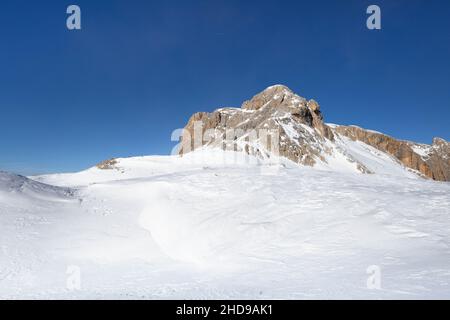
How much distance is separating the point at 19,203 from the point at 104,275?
927 centimetres

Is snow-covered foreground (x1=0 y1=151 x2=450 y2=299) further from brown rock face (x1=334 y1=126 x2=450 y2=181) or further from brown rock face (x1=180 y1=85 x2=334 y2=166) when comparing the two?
brown rock face (x1=334 y1=126 x2=450 y2=181)

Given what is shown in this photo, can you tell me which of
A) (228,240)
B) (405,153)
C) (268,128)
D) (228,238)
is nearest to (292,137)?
(268,128)

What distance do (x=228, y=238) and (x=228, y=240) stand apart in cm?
22

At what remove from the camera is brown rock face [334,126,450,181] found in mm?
130750

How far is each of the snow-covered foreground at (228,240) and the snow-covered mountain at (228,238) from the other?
0.06 m

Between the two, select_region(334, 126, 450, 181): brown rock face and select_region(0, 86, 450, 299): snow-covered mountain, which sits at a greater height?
select_region(334, 126, 450, 181): brown rock face

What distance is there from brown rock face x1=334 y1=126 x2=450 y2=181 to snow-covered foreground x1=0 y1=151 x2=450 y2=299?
118m

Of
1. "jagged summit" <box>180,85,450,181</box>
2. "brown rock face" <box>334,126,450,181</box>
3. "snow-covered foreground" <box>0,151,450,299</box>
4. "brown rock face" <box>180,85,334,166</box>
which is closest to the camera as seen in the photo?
"snow-covered foreground" <box>0,151,450,299</box>

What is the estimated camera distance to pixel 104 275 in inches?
442

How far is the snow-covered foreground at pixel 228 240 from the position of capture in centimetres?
929

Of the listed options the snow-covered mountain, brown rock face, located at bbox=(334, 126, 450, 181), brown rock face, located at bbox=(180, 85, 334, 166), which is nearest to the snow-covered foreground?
the snow-covered mountain

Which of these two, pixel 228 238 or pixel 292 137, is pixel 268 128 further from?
pixel 228 238

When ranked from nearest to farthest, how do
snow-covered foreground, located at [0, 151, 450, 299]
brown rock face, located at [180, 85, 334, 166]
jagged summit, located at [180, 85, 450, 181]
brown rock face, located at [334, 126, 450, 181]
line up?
1. snow-covered foreground, located at [0, 151, 450, 299]
2. brown rock face, located at [180, 85, 334, 166]
3. jagged summit, located at [180, 85, 450, 181]
4. brown rock face, located at [334, 126, 450, 181]

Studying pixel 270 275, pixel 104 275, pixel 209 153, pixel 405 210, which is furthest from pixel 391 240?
pixel 209 153
